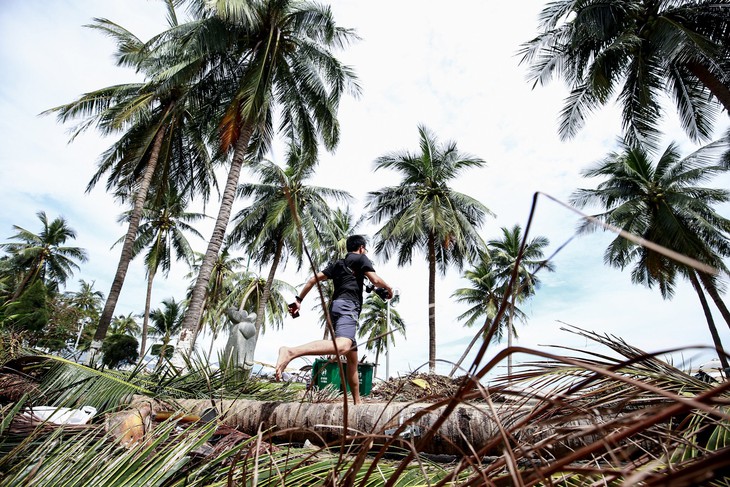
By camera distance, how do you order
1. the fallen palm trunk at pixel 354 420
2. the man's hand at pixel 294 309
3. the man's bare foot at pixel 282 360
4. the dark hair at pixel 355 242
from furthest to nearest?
the dark hair at pixel 355 242 → the man's hand at pixel 294 309 → the man's bare foot at pixel 282 360 → the fallen palm trunk at pixel 354 420

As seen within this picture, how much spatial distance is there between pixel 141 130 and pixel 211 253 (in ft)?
21.1

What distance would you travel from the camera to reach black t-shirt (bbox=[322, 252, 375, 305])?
3303mm

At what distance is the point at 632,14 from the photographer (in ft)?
34.9

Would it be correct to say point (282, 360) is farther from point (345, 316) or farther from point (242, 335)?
point (242, 335)

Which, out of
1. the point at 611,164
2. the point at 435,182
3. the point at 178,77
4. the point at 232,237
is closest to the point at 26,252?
the point at 232,237

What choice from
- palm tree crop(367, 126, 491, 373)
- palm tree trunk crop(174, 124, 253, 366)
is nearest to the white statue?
palm tree trunk crop(174, 124, 253, 366)

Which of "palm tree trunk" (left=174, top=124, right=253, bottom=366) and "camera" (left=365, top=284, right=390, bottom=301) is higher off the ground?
"palm tree trunk" (left=174, top=124, right=253, bottom=366)

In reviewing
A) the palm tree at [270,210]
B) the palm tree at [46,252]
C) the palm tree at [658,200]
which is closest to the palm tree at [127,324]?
the palm tree at [46,252]

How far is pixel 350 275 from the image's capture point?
3363 mm

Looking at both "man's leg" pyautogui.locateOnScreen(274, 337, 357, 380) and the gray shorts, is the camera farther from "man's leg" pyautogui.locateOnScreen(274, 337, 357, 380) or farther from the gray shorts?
"man's leg" pyautogui.locateOnScreen(274, 337, 357, 380)

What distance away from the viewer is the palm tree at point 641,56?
30.2 feet

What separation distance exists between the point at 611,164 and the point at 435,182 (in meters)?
7.92

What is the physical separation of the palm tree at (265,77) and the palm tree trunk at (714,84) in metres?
8.42

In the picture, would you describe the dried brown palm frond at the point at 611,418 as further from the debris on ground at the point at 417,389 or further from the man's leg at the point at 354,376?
the man's leg at the point at 354,376
